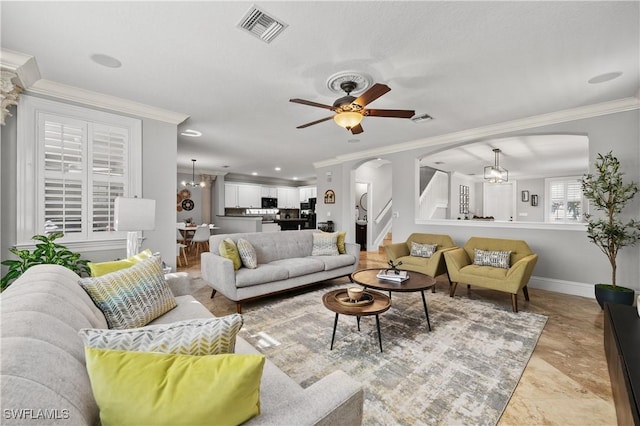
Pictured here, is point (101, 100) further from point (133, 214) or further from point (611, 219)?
point (611, 219)

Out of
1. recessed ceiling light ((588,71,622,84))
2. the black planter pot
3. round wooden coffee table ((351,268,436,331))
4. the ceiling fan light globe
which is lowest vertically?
the black planter pot

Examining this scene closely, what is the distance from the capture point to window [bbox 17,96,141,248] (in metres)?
2.97

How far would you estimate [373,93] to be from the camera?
7.81 feet

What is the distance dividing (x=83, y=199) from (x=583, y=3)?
199 inches

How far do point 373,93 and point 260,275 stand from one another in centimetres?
236

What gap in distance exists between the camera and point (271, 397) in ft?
3.44

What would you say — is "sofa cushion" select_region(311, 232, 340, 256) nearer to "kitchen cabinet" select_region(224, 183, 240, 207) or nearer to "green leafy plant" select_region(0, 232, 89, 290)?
"green leafy plant" select_region(0, 232, 89, 290)

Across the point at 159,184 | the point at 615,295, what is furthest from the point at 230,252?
the point at 615,295

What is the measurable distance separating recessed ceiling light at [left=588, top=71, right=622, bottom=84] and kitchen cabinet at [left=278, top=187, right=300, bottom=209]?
9.51m

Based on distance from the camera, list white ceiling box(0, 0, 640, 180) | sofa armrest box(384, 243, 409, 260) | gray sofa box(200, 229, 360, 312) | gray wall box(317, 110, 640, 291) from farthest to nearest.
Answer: sofa armrest box(384, 243, 409, 260) < gray wall box(317, 110, 640, 291) < gray sofa box(200, 229, 360, 312) < white ceiling box(0, 0, 640, 180)

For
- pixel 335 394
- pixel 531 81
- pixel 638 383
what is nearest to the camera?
pixel 335 394

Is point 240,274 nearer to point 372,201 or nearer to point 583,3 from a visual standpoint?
point 583,3

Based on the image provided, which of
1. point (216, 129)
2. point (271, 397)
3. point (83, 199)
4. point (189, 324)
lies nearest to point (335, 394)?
point (271, 397)

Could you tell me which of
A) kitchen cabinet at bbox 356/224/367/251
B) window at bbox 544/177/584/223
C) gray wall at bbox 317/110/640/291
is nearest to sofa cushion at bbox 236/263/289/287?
gray wall at bbox 317/110/640/291
